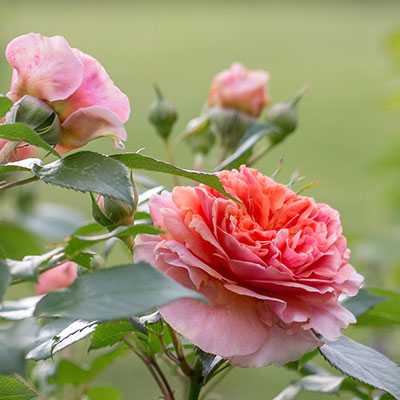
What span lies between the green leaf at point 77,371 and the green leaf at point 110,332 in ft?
0.32

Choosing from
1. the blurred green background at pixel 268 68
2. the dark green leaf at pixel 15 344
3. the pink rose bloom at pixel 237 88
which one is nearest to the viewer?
the dark green leaf at pixel 15 344

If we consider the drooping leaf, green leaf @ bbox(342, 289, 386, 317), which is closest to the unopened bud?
the drooping leaf

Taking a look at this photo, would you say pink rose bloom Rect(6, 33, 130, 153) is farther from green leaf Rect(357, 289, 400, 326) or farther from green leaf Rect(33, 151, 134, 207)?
green leaf Rect(357, 289, 400, 326)

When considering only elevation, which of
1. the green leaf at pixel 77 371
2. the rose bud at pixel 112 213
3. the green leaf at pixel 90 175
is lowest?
the green leaf at pixel 77 371

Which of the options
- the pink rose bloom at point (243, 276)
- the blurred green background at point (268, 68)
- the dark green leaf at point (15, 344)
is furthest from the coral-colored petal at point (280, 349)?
the blurred green background at point (268, 68)

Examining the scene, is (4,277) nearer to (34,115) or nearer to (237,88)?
(34,115)

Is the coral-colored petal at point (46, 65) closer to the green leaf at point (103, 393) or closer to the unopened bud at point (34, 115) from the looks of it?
the unopened bud at point (34, 115)

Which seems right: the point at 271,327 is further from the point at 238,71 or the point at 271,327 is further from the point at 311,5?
the point at 311,5

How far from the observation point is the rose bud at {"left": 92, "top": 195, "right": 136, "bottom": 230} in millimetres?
305

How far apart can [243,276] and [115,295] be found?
8cm

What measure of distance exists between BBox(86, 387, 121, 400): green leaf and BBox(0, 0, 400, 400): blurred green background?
68cm

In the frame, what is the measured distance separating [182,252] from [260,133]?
0.67 ft

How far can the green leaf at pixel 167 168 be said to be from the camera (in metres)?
0.27

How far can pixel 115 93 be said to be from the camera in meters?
0.30
